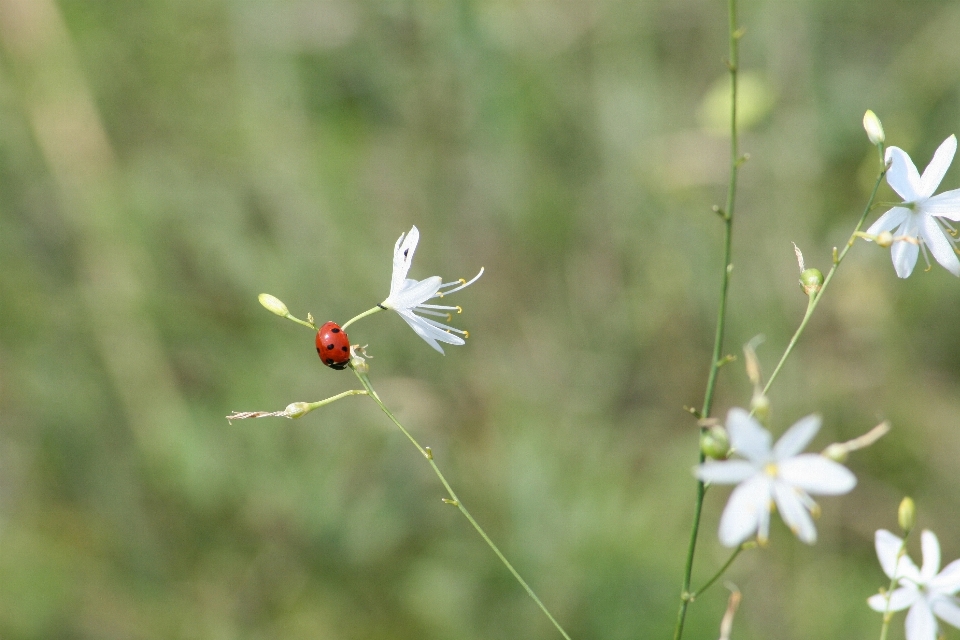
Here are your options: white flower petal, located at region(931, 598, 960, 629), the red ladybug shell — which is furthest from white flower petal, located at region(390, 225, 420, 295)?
white flower petal, located at region(931, 598, 960, 629)

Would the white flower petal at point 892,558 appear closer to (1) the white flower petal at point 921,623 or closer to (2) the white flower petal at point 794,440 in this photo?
(1) the white flower petal at point 921,623

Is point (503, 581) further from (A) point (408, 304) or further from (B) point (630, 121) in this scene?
(B) point (630, 121)

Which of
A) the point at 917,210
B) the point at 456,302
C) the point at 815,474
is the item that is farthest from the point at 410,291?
the point at 456,302

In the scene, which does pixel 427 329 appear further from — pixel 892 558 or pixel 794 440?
pixel 892 558

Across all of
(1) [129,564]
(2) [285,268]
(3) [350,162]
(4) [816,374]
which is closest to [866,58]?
(4) [816,374]

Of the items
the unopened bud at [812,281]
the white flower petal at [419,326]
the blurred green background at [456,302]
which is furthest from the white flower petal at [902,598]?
the blurred green background at [456,302]

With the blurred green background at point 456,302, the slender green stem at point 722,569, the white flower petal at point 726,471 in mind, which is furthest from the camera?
the blurred green background at point 456,302
